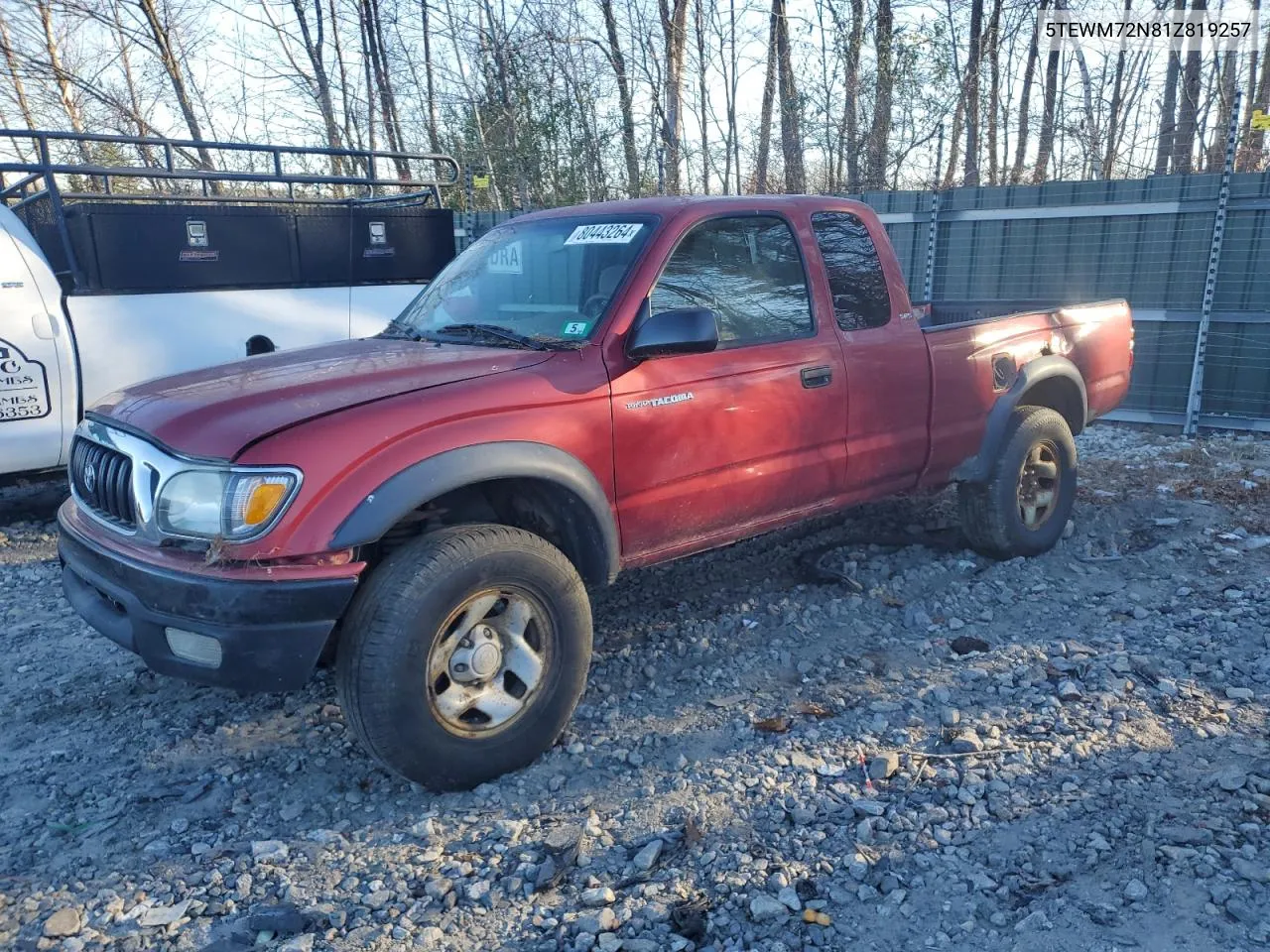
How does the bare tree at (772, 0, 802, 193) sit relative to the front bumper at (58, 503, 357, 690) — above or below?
above

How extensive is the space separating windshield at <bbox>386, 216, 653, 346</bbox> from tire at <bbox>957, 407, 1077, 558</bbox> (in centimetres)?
242

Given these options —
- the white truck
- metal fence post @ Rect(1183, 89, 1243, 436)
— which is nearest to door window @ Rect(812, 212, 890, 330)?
the white truck

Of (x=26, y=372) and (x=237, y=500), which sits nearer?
(x=237, y=500)

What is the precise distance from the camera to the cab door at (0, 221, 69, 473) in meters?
5.48

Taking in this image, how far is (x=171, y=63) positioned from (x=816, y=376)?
18.8 meters

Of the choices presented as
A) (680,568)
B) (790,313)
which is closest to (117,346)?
(680,568)

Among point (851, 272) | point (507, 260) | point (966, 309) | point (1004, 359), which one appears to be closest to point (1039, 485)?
point (1004, 359)

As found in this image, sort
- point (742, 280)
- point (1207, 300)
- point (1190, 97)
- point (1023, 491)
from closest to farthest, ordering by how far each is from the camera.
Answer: point (742, 280), point (1023, 491), point (1207, 300), point (1190, 97)

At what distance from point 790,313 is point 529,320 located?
1159 mm

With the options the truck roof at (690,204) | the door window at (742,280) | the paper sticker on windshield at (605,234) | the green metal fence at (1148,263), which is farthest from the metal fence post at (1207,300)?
the paper sticker on windshield at (605,234)

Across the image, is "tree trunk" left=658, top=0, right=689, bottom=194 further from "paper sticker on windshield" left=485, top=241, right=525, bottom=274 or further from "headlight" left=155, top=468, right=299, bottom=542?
"headlight" left=155, top=468, right=299, bottom=542

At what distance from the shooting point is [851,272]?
4375 mm

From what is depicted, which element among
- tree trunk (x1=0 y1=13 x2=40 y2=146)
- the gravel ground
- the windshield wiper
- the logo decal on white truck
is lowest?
the gravel ground

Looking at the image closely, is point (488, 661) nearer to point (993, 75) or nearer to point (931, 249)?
point (931, 249)
